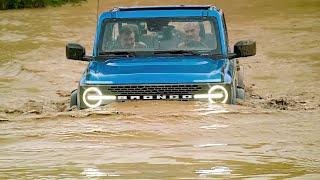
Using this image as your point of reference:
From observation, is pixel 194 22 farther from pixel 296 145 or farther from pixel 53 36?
pixel 53 36

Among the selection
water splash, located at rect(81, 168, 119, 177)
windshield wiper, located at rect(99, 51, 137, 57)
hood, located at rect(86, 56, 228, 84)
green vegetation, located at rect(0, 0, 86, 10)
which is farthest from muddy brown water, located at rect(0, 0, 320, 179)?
green vegetation, located at rect(0, 0, 86, 10)

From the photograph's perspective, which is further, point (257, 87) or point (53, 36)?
point (53, 36)

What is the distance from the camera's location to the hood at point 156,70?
8391 mm

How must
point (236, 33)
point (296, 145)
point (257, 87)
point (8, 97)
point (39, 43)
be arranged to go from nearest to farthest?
point (296, 145) → point (8, 97) → point (257, 87) → point (39, 43) → point (236, 33)

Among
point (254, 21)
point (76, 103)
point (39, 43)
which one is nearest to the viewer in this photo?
point (76, 103)

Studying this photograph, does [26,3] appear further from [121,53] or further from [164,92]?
[164,92]

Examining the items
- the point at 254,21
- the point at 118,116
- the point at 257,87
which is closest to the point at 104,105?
the point at 118,116

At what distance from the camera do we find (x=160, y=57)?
9055 mm

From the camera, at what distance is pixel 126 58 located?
9086 mm

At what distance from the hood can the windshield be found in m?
0.25

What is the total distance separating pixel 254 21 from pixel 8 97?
15445mm

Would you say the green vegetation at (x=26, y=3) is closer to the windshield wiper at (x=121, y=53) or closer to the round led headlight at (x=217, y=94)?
the windshield wiper at (x=121, y=53)

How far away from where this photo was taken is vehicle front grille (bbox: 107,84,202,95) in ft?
27.5

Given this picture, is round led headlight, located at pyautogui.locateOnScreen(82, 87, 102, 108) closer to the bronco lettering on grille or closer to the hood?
the hood
